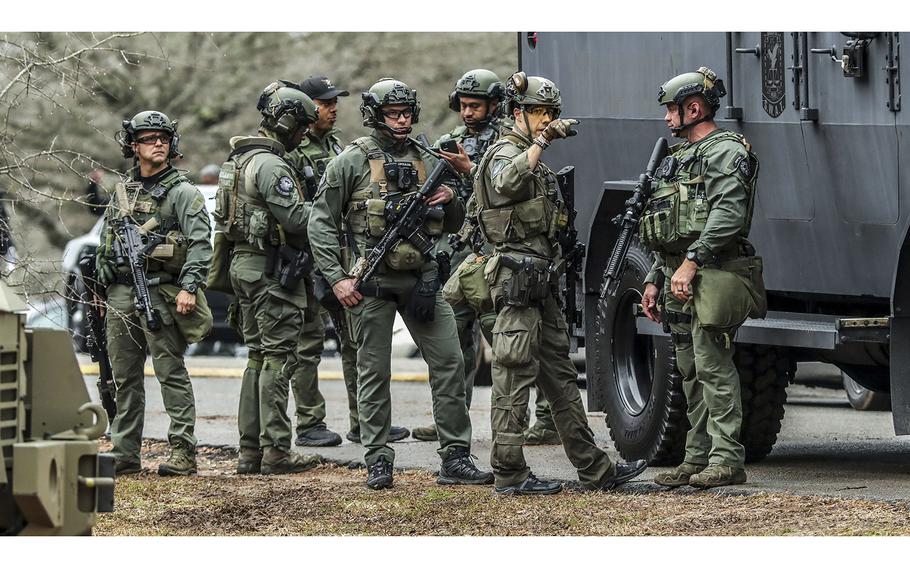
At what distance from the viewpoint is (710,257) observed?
366 inches

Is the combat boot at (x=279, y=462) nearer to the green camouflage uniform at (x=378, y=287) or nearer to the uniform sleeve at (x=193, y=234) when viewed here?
the green camouflage uniform at (x=378, y=287)

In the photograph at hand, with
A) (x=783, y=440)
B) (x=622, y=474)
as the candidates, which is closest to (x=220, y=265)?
(x=622, y=474)

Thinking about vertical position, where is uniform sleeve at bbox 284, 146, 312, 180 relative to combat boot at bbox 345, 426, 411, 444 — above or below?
above

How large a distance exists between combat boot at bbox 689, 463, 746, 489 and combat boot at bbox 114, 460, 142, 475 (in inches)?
124

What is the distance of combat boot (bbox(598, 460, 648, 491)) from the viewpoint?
952 cm

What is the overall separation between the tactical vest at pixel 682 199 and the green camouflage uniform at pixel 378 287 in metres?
1.04

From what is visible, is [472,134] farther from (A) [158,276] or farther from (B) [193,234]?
(A) [158,276]

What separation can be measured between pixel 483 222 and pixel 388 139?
0.81 m

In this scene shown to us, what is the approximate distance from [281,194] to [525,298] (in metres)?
1.79

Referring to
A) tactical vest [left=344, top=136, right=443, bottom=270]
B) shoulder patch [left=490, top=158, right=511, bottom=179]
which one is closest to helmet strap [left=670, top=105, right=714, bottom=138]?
shoulder patch [left=490, top=158, right=511, bottom=179]

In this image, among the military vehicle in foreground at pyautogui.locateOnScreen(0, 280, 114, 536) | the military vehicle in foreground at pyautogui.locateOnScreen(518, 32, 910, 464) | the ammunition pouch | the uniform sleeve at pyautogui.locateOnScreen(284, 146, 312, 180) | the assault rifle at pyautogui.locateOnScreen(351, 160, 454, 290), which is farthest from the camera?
the uniform sleeve at pyautogui.locateOnScreen(284, 146, 312, 180)

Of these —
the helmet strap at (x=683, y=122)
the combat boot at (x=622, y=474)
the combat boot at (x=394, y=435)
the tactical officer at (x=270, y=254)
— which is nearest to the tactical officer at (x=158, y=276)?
the tactical officer at (x=270, y=254)

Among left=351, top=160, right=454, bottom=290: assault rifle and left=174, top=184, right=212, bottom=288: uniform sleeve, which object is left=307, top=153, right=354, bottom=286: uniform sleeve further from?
left=174, top=184, right=212, bottom=288: uniform sleeve

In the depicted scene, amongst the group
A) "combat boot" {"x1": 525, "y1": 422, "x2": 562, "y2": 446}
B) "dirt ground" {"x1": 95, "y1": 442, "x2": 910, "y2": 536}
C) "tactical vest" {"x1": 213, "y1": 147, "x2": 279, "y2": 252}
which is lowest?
"dirt ground" {"x1": 95, "y1": 442, "x2": 910, "y2": 536}
